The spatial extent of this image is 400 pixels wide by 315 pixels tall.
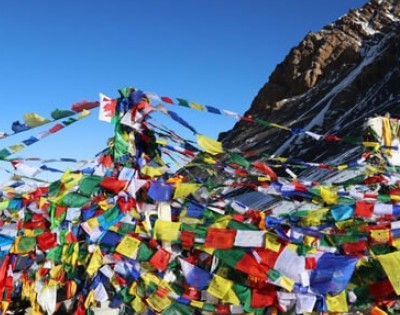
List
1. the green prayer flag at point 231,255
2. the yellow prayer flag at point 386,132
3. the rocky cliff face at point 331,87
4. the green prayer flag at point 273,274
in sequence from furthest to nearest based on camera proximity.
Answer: the rocky cliff face at point 331,87, the yellow prayer flag at point 386,132, the green prayer flag at point 231,255, the green prayer flag at point 273,274

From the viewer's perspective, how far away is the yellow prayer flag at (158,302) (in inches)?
231

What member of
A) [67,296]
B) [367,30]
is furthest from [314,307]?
[367,30]

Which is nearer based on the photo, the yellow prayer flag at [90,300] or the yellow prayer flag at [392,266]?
the yellow prayer flag at [392,266]

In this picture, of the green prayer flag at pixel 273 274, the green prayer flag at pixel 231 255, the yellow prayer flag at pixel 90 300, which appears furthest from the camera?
the yellow prayer flag at pixel 90 300

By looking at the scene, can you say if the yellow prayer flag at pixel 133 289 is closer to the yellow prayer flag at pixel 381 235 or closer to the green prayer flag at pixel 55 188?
the green prayer flag at pixel 55 188

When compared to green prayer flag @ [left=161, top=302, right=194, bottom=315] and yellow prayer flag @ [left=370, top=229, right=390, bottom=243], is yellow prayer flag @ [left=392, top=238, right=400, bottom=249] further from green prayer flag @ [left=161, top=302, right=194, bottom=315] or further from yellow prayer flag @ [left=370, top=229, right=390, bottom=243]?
green prayer flag @ [left=161, top=302, right=194, bottom=315]

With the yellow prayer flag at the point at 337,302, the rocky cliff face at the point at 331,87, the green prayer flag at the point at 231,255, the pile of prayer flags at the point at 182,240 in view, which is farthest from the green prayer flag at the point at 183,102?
the rocky cliff face at the point at 331,87

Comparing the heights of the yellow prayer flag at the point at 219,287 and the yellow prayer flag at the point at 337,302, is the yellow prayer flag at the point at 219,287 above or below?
above

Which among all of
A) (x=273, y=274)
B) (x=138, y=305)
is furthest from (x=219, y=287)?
(x=138, y=305)

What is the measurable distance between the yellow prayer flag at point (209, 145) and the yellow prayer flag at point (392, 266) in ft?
6.84

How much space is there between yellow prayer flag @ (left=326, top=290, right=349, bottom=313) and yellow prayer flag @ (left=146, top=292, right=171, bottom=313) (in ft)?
5.57

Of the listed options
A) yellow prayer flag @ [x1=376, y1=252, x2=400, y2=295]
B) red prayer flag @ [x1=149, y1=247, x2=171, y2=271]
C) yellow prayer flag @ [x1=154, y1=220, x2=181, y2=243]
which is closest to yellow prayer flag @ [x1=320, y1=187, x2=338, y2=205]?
yellow prayer flag @ [x1=376, y1=252, x2=400, y2=295]

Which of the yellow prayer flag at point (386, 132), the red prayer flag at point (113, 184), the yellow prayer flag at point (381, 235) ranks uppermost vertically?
the yellow prayer flag at point (386, 132)

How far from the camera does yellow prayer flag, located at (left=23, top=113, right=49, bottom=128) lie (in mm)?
6500
